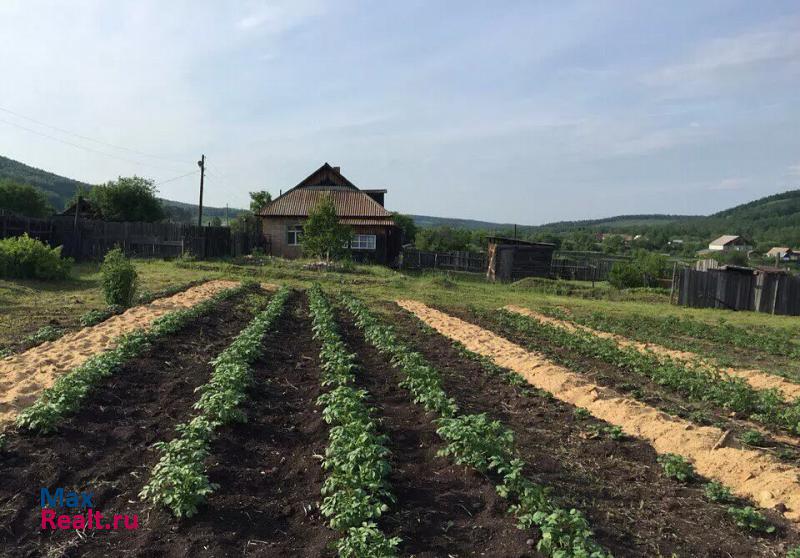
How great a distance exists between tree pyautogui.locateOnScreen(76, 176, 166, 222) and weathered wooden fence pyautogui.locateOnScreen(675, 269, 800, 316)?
39043 millimetres

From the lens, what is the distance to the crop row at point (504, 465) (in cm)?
368

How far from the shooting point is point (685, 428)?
627 centimetres

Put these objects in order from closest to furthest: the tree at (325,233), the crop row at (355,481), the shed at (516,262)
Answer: the crop row at (355,481) < the tree at (325,233) < the shed at (516,262)

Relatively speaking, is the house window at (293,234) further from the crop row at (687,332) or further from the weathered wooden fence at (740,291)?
the weathered wooden fence at (740,291)

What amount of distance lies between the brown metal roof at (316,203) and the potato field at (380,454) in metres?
25.0

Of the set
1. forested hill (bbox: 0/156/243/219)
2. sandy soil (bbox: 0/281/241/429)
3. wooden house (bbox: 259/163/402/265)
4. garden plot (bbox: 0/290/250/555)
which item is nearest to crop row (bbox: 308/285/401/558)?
garden plot (bbox: 0/290/250/555)

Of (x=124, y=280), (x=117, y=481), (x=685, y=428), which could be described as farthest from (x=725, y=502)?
(x=124, y=280)

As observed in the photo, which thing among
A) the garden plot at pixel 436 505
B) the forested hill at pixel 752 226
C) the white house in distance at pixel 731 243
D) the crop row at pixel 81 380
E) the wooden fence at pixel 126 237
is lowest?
the garden plot at pixel 436 505

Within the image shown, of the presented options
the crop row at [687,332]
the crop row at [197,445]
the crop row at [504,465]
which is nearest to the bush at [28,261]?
the crop row at [197,445]

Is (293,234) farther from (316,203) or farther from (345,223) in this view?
(345,223)

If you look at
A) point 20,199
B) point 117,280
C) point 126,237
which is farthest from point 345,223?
point 20,199

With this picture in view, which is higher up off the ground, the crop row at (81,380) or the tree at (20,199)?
the tree at (20,199)

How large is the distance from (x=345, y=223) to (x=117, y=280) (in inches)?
790

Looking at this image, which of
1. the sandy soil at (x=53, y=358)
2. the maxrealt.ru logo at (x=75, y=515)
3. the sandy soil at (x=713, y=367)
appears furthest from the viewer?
the sandy soil at (x=713, y=367)
